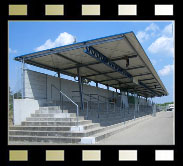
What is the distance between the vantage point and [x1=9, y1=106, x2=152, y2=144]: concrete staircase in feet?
26.4

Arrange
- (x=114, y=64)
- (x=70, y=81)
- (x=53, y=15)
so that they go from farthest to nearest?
(x=70, y=81) → (x=114, y=64) → (x=53, y=15)

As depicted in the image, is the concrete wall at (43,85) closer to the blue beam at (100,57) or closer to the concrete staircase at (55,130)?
the concrete staircase at (55,130)

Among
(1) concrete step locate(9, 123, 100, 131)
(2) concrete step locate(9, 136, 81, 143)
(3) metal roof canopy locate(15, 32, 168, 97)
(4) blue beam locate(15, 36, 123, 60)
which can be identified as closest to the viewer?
(2) concrete step locate(9, 136, 81, 143)

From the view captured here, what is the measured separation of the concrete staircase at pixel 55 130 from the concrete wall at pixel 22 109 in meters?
0.22

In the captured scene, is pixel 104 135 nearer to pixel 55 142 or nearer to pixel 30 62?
pixel 55 142

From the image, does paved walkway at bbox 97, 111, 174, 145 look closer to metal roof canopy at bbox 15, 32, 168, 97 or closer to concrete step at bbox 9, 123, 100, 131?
concrete step at bbox 9, 123, 100, 131

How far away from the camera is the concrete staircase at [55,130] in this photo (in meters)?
8.05

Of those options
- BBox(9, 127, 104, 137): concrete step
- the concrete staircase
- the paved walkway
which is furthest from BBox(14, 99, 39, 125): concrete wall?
the paved walkway

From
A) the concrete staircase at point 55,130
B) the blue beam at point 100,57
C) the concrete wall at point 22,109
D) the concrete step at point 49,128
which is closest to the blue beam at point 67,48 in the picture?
the blue beam at point 100,57

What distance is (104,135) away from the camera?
882cm

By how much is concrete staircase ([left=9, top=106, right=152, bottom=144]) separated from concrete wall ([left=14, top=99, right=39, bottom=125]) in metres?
0.22

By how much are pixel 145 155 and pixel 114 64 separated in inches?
392

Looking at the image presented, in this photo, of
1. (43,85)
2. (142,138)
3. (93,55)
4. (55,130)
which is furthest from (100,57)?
(142,138)
